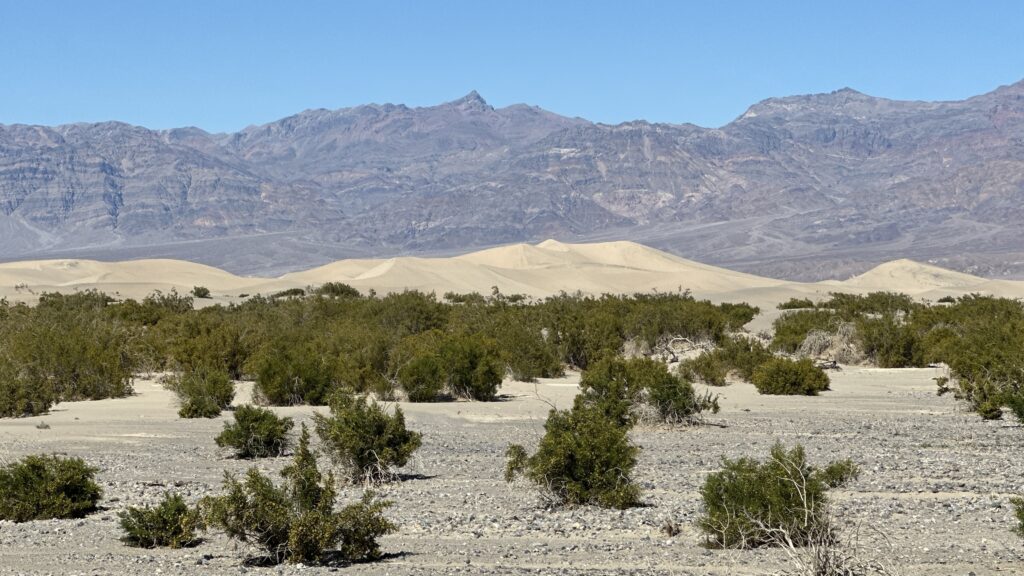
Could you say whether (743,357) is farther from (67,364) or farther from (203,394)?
(67,364)

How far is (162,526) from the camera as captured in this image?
10703mm

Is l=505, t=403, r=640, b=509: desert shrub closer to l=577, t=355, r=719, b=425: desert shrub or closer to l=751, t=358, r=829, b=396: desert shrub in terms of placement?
l=577, t=355, r=719, b=425: desert shrub

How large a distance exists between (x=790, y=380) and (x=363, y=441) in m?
12.7

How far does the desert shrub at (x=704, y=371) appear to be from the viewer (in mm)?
26797

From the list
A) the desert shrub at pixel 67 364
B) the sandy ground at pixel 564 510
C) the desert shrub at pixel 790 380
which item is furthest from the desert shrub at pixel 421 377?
the desert shrub at pixel 790 380

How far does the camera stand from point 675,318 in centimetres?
3519

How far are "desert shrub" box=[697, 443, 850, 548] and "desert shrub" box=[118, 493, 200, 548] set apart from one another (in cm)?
416

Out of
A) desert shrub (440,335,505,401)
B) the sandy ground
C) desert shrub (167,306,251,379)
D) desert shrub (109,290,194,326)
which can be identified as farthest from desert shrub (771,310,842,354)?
desert shrub (109,290,194,326)

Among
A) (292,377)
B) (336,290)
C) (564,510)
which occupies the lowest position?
(564,510)

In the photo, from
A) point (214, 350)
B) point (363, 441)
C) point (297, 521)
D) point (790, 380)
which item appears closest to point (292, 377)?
point (214, 350)

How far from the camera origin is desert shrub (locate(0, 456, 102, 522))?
1184cm

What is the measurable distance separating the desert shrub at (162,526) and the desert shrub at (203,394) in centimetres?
982

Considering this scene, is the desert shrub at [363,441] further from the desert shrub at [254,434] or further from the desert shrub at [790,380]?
the desert shrub at [790,380]

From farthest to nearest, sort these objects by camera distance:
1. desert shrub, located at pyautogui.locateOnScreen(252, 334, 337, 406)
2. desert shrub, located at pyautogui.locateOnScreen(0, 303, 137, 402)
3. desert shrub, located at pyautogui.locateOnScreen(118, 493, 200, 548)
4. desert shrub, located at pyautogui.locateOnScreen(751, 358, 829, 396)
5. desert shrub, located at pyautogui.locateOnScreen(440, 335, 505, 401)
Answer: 1. desert shrub, located at pyautogui.locateOnScreen(751, 358, 829, 396)
2. desert shrub, located at pyautogui.locateOnScreen(440, 335, 505, 401)
3. desert shrub, located at pyautogui.locateOnScreen(0, 303, 137, 402)
4. desert shrub, located at pyautogui.locateOnScreen(252, 334, 337, 406)
5. desert shrub, located at pyautogui.locateOnScreen(118, 493, 200, 548)
